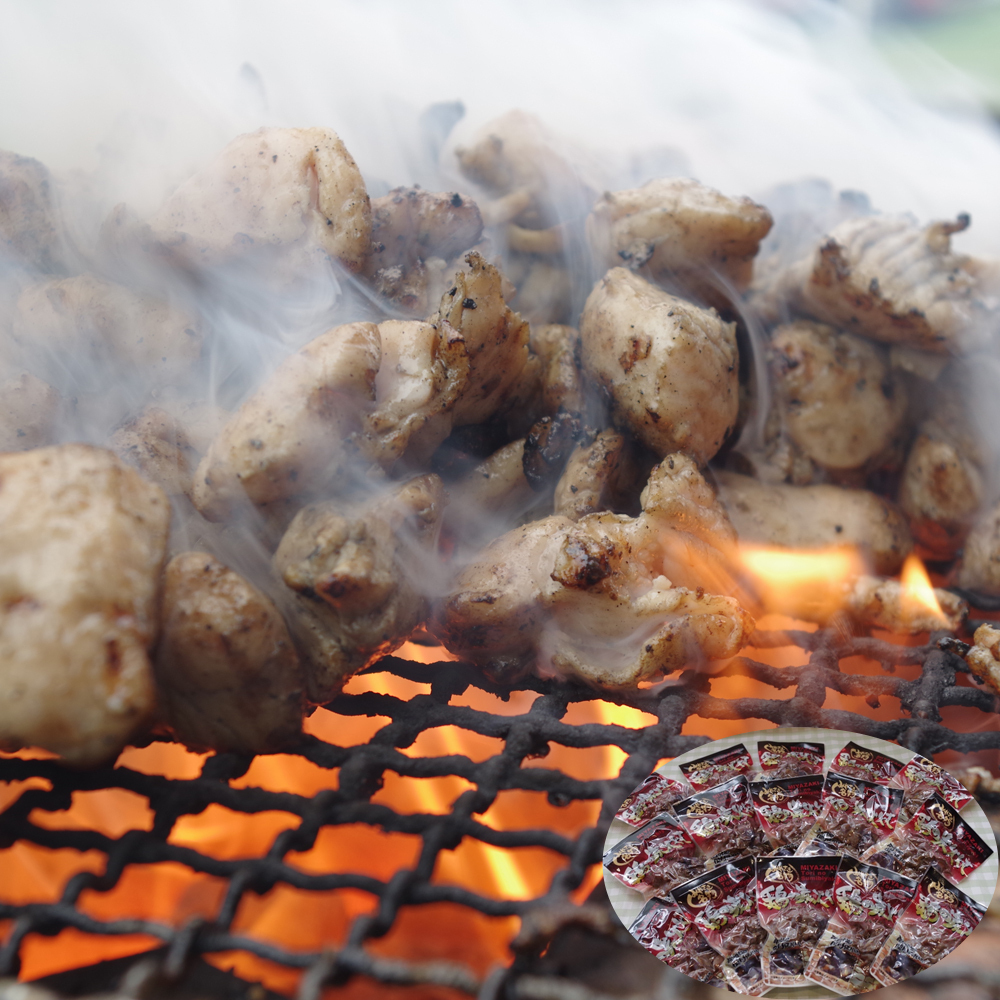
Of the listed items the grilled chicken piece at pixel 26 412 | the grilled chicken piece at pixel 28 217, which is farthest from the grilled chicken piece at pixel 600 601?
the grilled chicken piece at pixel 28 217

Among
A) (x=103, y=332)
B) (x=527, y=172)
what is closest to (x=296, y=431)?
(x=103, y=332)

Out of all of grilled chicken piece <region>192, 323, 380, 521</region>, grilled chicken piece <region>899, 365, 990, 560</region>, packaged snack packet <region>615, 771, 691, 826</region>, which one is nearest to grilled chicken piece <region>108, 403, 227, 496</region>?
grilled chicken piece <region>192, 323, 380, 521</region>

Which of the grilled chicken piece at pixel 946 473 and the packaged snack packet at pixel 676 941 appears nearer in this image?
the packaged snack packet at pixel 676 941

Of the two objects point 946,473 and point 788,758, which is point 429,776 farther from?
point 946,473

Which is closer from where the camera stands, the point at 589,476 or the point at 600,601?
the point at 600,601

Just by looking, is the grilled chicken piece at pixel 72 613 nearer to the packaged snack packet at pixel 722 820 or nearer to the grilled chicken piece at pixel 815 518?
the packaged snack packet at pixel 722 820

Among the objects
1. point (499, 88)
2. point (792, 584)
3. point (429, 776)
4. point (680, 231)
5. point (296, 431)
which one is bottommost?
point (429, 776)

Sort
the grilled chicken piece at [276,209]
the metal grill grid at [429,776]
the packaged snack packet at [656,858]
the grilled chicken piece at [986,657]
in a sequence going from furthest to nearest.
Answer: the grilled chicken piece at [276,209], the grilled chicken piece at [986,657], the packaged snack packet at [656,858], the metal grill grid at [429,776]
